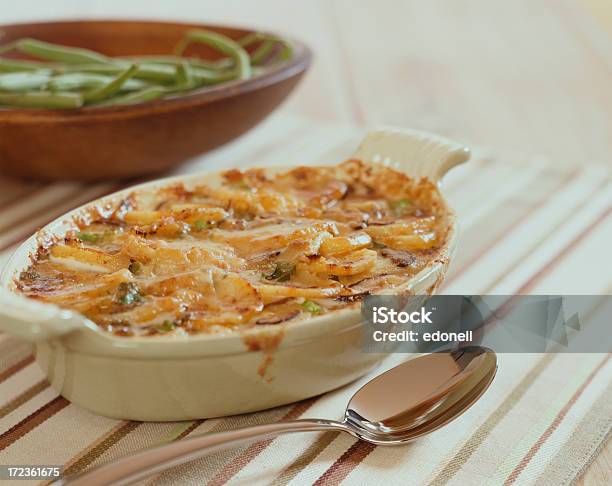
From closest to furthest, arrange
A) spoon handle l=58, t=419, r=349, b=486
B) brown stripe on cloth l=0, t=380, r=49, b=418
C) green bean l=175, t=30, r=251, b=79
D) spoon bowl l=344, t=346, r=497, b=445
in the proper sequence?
spoon handle l=58, t=419, r=349, b=486 < spoon bowl l=344, t=346, r=497, b=445 < brown stripe on cloth l=0, t=380, r=49, b=418 < green bean l=175, t=30, r=251, b=79

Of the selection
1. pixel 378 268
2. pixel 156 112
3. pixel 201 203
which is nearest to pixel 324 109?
pixel 156 112

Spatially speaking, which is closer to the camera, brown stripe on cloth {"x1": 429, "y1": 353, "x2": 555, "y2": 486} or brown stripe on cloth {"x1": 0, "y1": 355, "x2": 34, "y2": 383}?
brown stripe on cloth {"x1": 429, "y1": 353, "x2": 555, "y2": 486}

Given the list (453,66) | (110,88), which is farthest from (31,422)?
(453,66)

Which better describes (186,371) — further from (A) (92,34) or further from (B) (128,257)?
(A) (92,34)

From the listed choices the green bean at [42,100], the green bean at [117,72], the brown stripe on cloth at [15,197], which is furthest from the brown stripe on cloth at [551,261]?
the brown stripe on cloth at [15,197]

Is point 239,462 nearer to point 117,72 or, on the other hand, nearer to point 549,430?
point 549,430

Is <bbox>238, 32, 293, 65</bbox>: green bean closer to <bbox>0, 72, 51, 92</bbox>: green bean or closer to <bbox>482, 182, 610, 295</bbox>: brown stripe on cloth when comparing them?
<bbox>0, 72, 51, 92</bbox>: green bean

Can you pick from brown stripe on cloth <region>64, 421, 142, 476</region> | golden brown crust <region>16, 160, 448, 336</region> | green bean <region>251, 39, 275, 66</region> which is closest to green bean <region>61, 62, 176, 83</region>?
green bean <region>251, 39, 275, 66</region>
